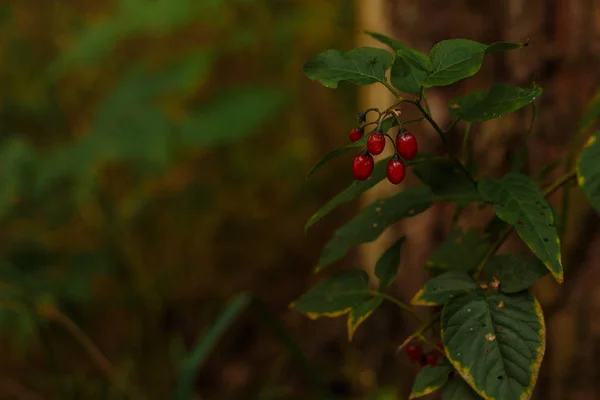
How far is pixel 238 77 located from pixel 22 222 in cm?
94

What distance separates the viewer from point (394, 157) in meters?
0.66

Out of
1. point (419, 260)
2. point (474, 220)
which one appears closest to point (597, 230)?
point (474, 220)

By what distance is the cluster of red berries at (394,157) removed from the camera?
0.62 m

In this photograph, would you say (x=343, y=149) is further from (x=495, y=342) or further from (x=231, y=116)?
(x=231, y=116)

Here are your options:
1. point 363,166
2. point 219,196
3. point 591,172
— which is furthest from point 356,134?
point 219,196

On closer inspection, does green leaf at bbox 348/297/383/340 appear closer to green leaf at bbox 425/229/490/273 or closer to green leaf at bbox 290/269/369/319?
green leaf at bbox 290/269/369/319

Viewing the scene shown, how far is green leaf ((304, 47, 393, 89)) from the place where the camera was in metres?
0.64

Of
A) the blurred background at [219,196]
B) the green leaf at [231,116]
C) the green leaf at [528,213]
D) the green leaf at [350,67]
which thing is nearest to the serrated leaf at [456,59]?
the green leaf at [350,67]

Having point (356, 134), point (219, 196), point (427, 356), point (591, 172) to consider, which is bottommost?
point (219, 196)

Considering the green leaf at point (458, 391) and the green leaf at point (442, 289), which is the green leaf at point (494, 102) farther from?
the green leaf at point (458, 391)

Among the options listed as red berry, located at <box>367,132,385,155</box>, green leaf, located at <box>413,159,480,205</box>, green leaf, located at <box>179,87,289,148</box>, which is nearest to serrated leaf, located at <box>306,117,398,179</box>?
red berry, located at <box>367,132,385,155</box>

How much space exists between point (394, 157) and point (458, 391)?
0.83ft

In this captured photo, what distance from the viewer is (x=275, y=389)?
1704 mm

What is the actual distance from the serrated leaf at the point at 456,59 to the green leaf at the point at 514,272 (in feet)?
0.72
